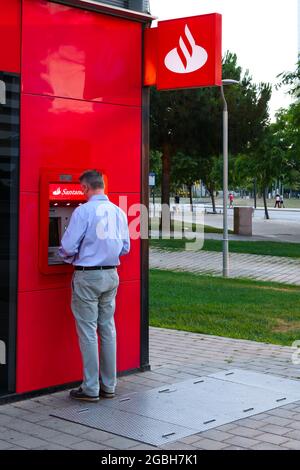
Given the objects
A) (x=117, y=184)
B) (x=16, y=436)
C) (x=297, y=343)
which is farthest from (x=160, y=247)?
(x=16, y=436)

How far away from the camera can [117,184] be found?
22.1ft

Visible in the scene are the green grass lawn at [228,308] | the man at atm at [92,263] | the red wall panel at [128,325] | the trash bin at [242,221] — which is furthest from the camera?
the trash bin at [242,221]

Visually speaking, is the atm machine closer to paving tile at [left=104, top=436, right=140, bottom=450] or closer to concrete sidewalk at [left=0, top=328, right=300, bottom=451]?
concrete sidewalk at [left=0, top=328, right=300, bottom=451]

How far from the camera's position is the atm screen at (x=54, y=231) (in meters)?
6.19

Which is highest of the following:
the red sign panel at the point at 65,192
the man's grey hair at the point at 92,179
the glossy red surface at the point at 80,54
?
the glossy red surface at the point at 80,54

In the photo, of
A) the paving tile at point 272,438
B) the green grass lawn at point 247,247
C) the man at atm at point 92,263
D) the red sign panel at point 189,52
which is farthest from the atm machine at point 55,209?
the green grass lawn at point 247,247

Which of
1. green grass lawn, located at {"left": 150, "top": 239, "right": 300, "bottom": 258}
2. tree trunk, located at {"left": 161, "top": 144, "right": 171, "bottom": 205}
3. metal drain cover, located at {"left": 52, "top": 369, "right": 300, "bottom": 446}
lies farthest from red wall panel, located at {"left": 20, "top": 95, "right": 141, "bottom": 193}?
tree trunk, located at {"left": 161, "top": 144, "right": 171, "bottom": 205}

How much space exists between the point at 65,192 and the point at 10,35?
4.37 ft

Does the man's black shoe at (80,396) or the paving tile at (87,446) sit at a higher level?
the man's black shoe at (80,396)

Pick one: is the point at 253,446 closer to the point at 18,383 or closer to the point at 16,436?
the point at 16,436

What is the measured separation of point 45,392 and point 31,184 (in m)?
1.73

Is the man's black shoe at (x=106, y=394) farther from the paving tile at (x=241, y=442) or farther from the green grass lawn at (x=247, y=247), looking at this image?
the green grass lawn at (x=247, y=247)

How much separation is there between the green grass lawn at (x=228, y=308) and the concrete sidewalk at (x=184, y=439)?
1.33 meters

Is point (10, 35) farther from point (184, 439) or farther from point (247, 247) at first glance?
point (247, 247)
